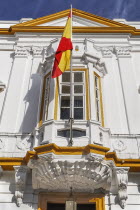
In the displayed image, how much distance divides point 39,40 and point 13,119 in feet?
18.1

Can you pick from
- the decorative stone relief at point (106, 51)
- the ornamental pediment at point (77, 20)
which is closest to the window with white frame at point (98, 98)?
the decorative stone relief at point (106, 51)

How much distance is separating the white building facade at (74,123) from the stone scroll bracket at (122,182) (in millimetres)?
31

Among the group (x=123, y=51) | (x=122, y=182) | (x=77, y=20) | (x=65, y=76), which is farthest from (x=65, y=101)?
(x=77, y=20)

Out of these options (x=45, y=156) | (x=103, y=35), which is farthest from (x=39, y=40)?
(x=45, y=156)

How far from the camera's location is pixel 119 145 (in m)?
10.6

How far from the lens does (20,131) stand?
38.3 ft

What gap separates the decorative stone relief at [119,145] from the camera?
10.5 meters

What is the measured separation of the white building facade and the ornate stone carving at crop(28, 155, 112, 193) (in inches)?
1.2

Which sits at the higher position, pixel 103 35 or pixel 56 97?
pixel 103 35

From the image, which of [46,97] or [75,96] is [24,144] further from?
[75,96]

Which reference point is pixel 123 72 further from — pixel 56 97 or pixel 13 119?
pixel 13 119

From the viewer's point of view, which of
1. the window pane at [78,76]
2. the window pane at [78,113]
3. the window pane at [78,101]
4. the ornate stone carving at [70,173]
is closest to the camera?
the ornate stone carving at [70,173]

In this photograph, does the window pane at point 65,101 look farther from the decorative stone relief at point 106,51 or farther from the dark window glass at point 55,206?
the decorative stone relief at point 106,51

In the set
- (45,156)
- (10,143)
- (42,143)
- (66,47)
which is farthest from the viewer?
(66,47)
